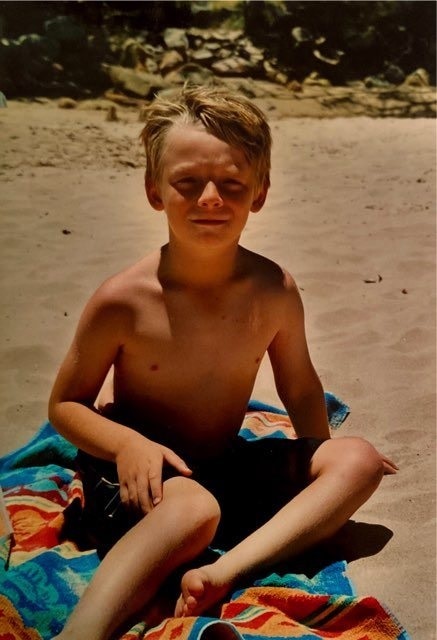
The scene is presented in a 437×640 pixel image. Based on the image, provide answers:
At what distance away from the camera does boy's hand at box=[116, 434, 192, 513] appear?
1498 millimetres

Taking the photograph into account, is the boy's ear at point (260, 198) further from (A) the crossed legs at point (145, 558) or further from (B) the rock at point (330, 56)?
(B) the rock at point (330, 56)

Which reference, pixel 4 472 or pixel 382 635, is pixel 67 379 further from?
pixel 382 635

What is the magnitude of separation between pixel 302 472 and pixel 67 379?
55 centimetres

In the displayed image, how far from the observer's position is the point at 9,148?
4.82 metres

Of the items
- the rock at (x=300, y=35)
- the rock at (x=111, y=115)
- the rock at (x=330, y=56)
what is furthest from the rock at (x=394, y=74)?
the rock at (x=111, y=115)

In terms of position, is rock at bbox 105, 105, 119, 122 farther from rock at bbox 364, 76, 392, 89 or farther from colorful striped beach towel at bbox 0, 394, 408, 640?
colorful striped beach towel at bbox 0, 394, 408, 640

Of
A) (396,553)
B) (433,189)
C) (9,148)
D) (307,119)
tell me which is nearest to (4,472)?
(396,553)

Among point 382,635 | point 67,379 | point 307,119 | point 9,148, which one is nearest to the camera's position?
point 382,635

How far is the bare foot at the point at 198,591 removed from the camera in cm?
141

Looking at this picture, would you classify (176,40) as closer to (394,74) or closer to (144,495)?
(394,74)

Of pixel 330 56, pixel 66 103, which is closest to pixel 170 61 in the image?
pixel 66 103

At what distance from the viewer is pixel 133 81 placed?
7094 mm

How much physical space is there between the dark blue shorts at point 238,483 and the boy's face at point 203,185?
19.6 inches

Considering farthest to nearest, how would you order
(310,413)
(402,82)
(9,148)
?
(402,82) → (9,148) → (310,413)
